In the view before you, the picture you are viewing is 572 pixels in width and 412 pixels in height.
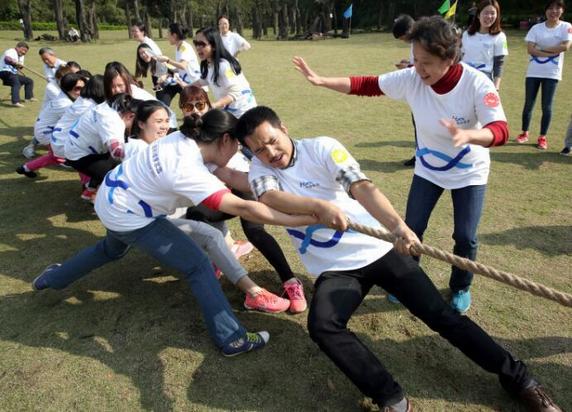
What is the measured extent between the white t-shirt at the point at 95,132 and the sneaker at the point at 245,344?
244 centimetres

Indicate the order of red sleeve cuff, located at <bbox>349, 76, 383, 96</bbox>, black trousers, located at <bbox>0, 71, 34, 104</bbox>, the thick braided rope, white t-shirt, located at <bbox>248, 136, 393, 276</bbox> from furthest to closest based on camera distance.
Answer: black trousers, located at <bbox>0, 71, 34, 104</bbox> → red sleeve cuff, located at <bbox>349, 76, 383, 96</bbox> → white t-shirt, located at <bbox>248, 136, 393, 276</bbox> → the thick braided rope

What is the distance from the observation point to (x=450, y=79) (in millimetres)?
2602

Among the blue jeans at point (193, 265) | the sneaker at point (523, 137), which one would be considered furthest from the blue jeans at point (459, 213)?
the sneaker at point (523, 137)

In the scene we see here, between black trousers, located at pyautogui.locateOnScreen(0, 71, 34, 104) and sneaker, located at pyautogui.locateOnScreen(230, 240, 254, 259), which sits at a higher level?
black trousers, located at pyautogui.locateOnScreen(0, 71, 34, 104)

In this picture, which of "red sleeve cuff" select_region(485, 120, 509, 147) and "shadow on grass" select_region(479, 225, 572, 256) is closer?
"red sleeve cuff" select_region(485, 120, 509, 147)

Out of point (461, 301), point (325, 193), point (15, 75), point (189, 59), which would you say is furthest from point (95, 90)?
point (15, 75)

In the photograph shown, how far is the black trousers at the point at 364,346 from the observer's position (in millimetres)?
2178

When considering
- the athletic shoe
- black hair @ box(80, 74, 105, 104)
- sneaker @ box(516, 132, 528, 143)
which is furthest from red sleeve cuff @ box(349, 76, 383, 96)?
the athletic shoe

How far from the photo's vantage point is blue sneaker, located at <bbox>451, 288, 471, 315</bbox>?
3115 mm

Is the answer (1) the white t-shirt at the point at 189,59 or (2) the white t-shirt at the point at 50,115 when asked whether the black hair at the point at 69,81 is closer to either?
(2) the white t-shirt at the point at 50,115

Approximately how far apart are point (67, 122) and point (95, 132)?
0.94 m

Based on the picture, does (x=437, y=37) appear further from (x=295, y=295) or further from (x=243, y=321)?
(x=243, y=321)

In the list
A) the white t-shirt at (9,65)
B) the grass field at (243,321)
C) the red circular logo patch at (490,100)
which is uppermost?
the white t-shirt at (9,65)

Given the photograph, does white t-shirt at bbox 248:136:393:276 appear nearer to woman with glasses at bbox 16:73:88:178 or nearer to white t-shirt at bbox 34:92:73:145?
woman with glasses at bbox 16:73:88:178
